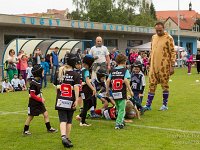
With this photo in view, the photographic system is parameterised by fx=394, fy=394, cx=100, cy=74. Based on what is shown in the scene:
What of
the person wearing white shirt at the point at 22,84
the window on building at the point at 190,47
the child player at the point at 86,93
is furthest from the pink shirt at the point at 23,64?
the window on building at the point at 190,47

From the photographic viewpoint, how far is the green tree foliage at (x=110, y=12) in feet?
232

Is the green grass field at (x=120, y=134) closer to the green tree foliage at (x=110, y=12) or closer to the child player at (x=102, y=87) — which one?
the child player at (x=102, y=87)

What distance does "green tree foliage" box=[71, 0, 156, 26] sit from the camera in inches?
2781

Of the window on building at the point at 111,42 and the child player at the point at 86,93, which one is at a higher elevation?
the window on building at the point at 111,42

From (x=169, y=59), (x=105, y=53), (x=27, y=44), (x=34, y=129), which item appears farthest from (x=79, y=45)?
(x=34, y=129)

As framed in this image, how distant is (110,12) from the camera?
236 ft

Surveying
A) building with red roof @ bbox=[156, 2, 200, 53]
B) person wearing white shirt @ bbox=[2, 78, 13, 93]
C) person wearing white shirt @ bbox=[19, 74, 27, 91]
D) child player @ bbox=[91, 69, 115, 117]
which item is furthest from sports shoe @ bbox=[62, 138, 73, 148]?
building with red roof @ bbox=[156, 2, 200, 53]

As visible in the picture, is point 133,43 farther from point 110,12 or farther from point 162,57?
point 162,57

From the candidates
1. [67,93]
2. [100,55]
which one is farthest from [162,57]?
[67,93]

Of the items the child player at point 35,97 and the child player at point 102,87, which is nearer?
the child player at point 35,97

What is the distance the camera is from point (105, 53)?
37.9 ft

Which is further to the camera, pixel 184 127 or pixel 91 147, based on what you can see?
pixel 184 127

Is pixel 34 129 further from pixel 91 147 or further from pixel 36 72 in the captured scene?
pixel 91 147

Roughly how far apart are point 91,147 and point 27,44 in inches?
664
